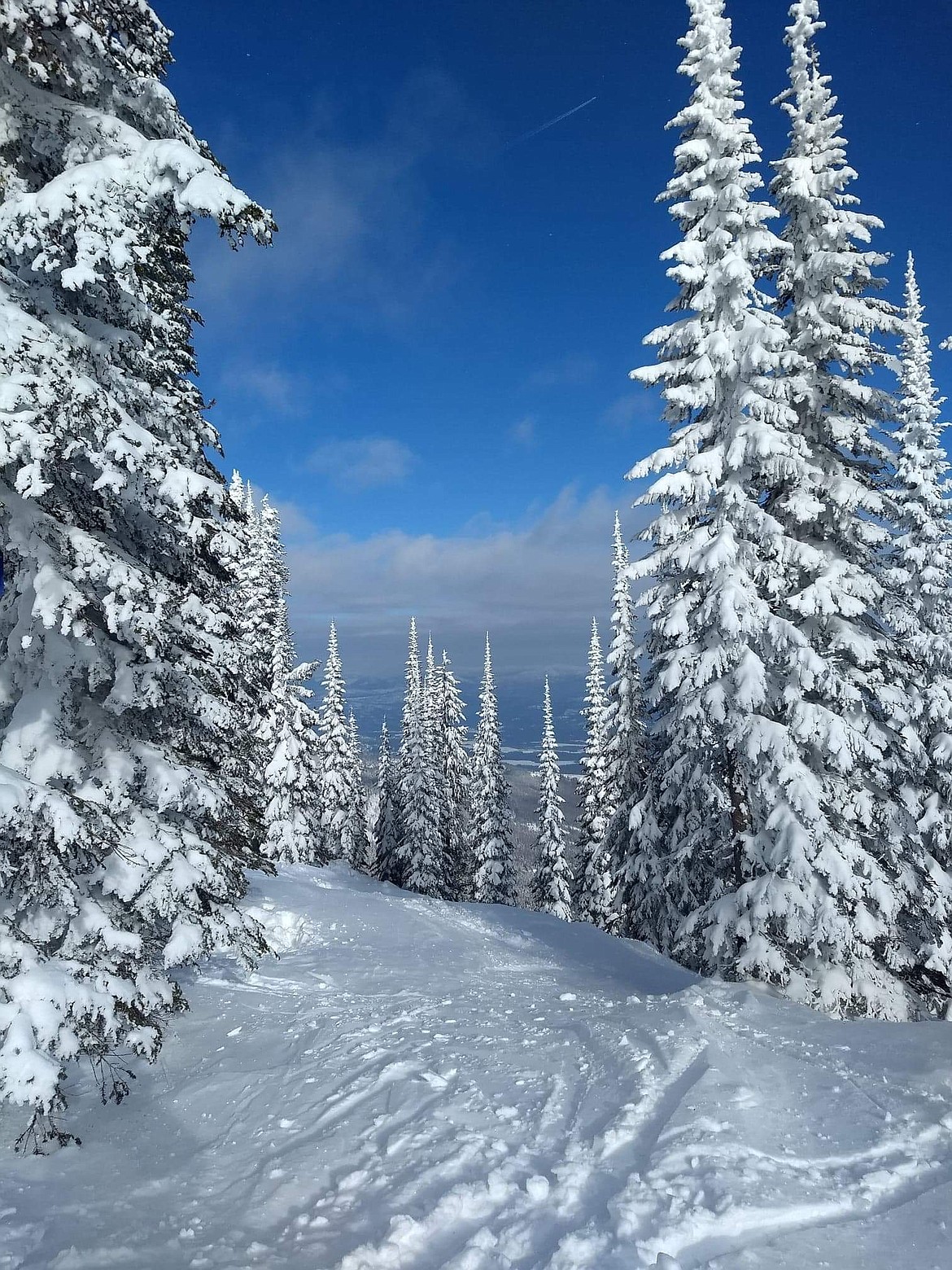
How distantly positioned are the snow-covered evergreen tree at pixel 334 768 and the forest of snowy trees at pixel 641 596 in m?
17.2

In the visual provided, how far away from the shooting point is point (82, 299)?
7414mm

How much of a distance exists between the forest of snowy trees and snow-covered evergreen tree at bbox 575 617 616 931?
645 centimetres

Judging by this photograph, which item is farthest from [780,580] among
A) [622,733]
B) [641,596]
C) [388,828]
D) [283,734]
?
[388,828]

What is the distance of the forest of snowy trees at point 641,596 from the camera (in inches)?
246

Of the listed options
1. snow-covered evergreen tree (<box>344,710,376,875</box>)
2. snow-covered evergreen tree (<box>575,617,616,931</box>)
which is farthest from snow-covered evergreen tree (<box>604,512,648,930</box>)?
snow-covered evergreen tree (<box>344,710,376,875</box>)

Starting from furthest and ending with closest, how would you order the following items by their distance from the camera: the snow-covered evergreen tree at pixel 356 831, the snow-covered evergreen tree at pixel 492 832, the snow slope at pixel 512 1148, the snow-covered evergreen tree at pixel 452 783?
the snow-covered evergreen tree at pixel 452 783, the snow-covered evergreen tree at pixel 492 832, the snow-covered evergreen tree at pixel 356 831, the snow slope at pixel 512 1148

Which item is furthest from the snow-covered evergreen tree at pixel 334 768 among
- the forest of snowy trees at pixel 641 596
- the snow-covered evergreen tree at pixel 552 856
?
the forest of snowy trees at pixel 641 596

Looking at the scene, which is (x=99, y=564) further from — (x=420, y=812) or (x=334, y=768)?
(x=420, y=812)

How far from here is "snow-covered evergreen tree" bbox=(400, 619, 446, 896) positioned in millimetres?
36625

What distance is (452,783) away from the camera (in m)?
48.8

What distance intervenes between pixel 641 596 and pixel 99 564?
9.60m

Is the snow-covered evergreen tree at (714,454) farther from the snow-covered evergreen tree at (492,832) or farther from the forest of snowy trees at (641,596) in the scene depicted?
the snow-covered evergreen tree at (492,832)

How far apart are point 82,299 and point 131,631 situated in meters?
3.72

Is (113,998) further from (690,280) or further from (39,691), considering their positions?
(690,280)
